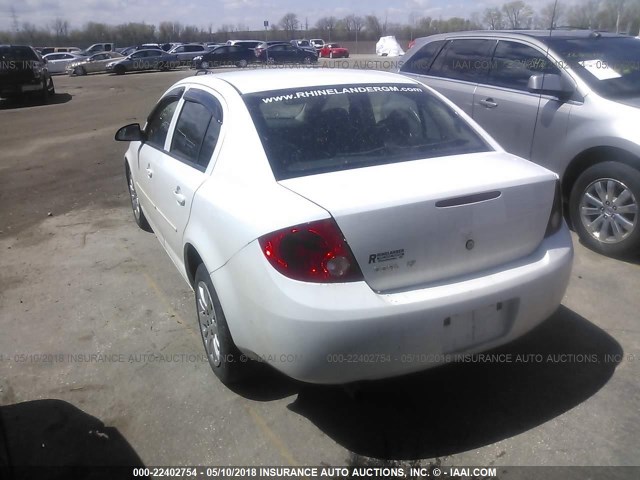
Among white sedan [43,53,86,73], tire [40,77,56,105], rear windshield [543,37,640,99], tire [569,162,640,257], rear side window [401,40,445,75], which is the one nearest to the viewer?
tire [569,162,640,257]

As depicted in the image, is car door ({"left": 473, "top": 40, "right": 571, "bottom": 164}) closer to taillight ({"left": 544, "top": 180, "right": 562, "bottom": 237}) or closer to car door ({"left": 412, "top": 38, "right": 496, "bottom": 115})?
car door ({"left": 412, "top": 38, "right": 496, "bottom": 115})

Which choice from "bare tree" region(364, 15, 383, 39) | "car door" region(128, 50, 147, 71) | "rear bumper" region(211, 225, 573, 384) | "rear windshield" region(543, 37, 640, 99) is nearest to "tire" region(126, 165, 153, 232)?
"rear bumper" region(211, 225, 573, 384)

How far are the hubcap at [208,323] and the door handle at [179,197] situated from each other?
53cm

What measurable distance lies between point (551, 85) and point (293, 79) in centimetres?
257

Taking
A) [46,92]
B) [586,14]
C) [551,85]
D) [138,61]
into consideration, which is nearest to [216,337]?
[551,85]

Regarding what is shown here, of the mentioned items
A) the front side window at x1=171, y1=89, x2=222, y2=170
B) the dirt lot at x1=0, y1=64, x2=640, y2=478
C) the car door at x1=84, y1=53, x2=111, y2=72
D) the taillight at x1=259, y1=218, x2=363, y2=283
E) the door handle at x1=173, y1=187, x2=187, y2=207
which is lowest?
the car door at x1=84, y1=53, x2=111, y2=72

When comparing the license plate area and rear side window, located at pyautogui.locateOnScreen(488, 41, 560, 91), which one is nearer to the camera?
the license plate area

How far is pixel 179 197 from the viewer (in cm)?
347

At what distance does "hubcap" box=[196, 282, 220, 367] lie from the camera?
10.2ft

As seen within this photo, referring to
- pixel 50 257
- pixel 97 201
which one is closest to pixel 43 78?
pixel 97 201

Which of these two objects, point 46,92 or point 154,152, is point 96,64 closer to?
point 46,92

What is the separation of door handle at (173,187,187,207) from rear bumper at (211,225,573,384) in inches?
32.1

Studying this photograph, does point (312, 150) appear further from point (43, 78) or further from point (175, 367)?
point (43, 78)

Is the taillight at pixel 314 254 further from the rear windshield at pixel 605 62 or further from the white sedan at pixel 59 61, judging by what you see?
the white sedan at pixel 59 61
